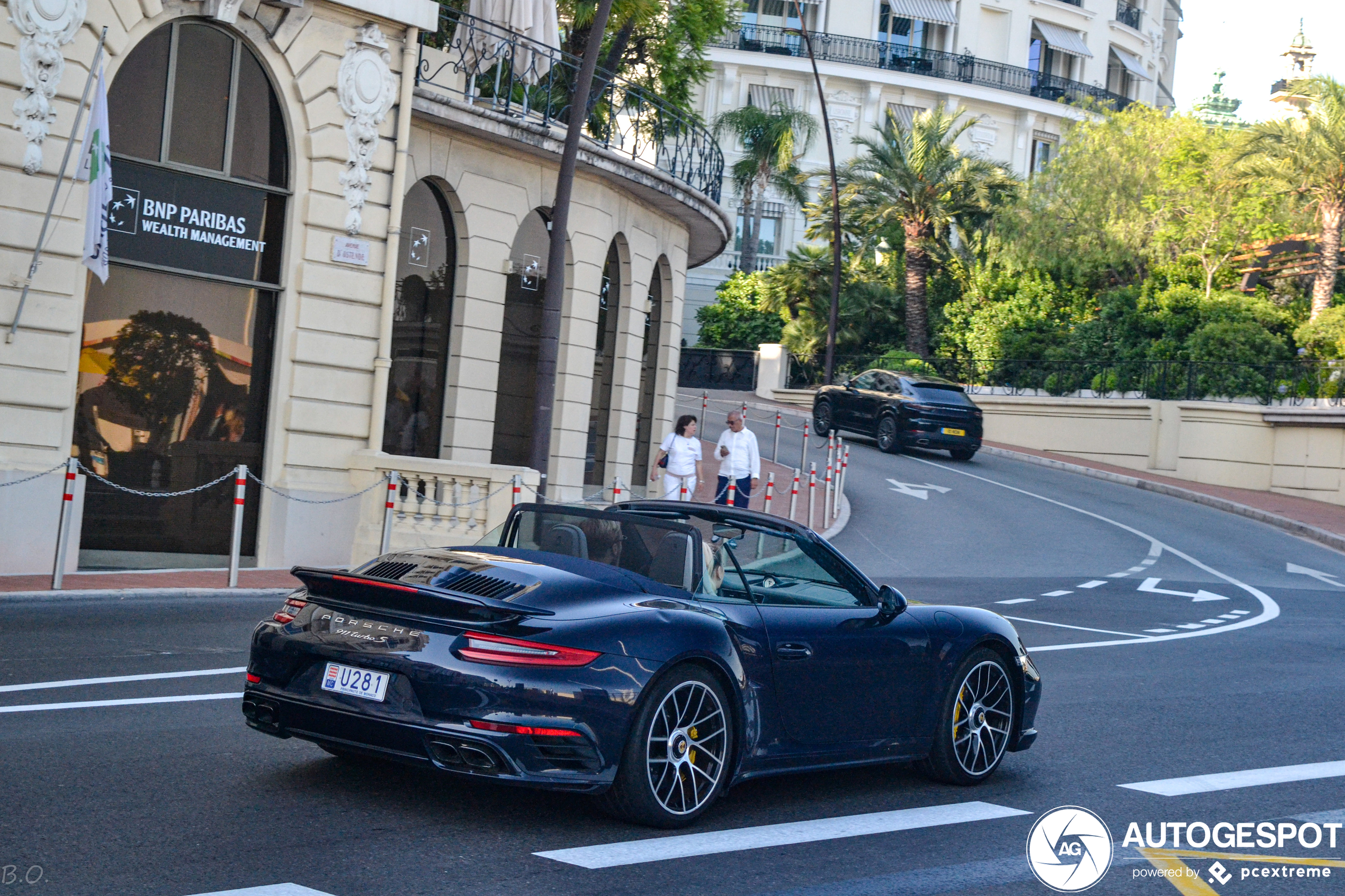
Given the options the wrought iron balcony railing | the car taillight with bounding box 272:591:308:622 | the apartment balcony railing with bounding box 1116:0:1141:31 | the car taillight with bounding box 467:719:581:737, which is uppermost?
the apartment balcony railing with bounding box 1116:0:1141:31

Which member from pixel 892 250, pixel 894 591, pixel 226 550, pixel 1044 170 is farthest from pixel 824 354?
pixel 894 591

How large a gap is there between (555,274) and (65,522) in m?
6.32

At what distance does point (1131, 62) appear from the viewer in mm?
64375

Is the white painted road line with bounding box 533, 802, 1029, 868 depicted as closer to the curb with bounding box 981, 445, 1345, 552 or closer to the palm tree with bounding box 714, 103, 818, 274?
the curb with bounding box 981, 445, 1345, 552

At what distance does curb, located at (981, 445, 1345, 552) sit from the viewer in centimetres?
2666

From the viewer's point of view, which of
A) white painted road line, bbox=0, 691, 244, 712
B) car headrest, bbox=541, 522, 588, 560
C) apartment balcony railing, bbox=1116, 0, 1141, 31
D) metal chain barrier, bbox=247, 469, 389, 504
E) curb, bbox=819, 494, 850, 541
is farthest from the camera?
apartment balcony railing, bbox=1116, 0, 1141, 31

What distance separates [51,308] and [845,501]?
48.2 ft

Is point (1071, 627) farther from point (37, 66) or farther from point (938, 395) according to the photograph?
point (938, 395)

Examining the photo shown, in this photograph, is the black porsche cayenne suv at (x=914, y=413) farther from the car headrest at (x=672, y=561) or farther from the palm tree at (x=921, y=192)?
the car headrest at (x=672, y=561)

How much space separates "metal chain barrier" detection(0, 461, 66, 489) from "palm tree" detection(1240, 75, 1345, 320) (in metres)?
30.4

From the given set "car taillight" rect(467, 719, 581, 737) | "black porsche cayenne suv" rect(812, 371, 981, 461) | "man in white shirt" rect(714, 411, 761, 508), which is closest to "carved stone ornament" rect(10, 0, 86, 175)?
"man in white shirt" rect(714, 411, 761, 508)

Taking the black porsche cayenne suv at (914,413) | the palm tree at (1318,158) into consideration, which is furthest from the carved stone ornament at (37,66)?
the palm tree at (1318,158)

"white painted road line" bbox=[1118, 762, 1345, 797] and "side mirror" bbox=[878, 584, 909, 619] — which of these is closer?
"side mirror" bbox=[878, 584, 909, 619]

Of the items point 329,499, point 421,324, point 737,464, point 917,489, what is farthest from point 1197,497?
point 329,499
